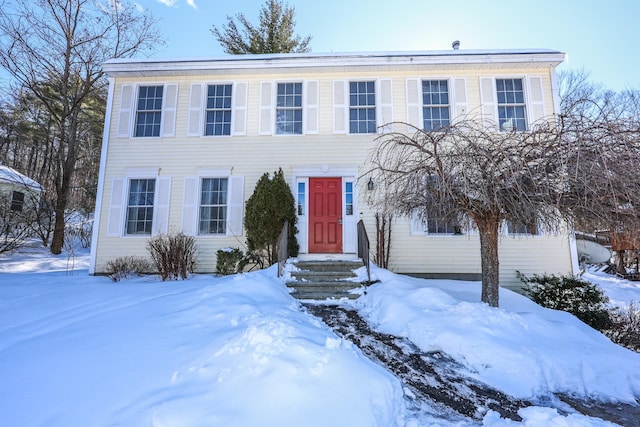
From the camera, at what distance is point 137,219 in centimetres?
815

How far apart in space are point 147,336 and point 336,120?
689 cm

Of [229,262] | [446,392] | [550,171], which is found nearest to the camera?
[446,392]

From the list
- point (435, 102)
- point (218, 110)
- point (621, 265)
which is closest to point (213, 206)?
point (218, 110)

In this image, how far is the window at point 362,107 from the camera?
825cm

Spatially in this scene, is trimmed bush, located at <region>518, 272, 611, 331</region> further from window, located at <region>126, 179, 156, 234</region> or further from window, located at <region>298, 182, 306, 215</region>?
window, located at <region>126, 179, 156, 234</region>

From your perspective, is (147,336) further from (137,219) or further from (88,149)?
(88,149)

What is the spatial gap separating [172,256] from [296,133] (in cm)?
458

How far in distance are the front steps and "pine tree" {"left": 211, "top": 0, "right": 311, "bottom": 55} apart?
42.2ft

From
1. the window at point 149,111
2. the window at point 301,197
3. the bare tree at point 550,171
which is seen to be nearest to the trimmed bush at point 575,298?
the bare tree at point 550,171

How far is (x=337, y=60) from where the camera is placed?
8.20m

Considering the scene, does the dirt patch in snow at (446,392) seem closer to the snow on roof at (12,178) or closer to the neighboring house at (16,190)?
the neighboring house at (16,190)

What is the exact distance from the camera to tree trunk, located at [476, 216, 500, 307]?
448 cm

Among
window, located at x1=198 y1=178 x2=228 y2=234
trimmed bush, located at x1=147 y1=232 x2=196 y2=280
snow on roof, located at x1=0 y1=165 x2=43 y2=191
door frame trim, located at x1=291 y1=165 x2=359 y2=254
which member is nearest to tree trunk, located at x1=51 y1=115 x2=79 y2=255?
snow on roof, located at x1=0 y1=165 x2=43 y2=191

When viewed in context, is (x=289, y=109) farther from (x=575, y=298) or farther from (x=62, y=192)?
(x=62, y=192)
